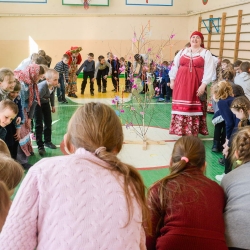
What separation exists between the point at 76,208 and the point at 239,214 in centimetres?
82

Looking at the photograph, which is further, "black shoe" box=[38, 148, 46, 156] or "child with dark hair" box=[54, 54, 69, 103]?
"child with dark hair" box=[54, 54, 69, 103]

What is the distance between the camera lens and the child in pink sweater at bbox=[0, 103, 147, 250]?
3.21 feet

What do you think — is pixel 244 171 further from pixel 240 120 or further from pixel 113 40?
pixel 113 40

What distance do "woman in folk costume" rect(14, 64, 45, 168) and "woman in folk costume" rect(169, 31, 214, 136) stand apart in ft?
6.10

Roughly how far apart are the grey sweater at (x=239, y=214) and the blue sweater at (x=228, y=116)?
1961mm

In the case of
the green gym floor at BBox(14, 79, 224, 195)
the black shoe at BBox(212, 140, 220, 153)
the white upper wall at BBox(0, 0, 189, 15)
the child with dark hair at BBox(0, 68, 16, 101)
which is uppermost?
the white upper wall at BBox(0, 0, 189, 15)

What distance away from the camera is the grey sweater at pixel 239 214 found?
147cm

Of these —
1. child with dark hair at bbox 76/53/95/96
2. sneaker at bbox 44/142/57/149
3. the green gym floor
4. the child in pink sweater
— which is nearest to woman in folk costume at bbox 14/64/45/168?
the green gym floor

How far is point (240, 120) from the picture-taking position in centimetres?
329

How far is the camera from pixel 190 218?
143 cm

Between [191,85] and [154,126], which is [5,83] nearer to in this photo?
[191,85]

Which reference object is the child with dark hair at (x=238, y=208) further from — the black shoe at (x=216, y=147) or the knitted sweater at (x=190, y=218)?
the black shoe at (x=216, y=147)

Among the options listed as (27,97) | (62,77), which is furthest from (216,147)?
(62,77)

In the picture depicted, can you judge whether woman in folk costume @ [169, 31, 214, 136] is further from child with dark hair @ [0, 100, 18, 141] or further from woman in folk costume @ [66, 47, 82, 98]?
woman in folk costume @ [66, 47, 82, 98]
